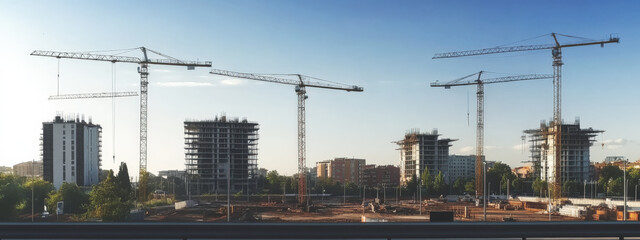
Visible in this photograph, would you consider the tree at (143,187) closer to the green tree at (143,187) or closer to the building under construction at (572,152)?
the green tree at (143,187)

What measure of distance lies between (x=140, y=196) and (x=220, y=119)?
59480mm

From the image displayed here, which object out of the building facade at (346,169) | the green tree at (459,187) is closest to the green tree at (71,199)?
the green tree at (459,187)

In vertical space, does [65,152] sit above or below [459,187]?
above

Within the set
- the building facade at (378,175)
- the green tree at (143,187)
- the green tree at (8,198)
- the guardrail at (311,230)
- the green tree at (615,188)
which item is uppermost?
the guardrail at (311,230)

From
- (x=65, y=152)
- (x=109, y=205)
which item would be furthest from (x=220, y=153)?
(x=109, y=205)

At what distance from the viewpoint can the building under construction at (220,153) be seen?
124 meters

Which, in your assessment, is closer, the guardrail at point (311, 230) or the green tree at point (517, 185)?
the guardrail at point (311, 230)

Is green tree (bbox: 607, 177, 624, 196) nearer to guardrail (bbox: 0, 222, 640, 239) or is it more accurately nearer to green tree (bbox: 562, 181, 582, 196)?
green tree (bbox: 562, 181, 582, 196)

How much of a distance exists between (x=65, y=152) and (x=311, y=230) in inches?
4612

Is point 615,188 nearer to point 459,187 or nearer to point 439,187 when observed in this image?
point 459,187

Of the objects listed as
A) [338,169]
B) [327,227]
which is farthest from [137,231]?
[338,169]

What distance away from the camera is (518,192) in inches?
4390

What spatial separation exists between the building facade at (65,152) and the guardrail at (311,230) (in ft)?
371

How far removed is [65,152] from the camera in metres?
110
